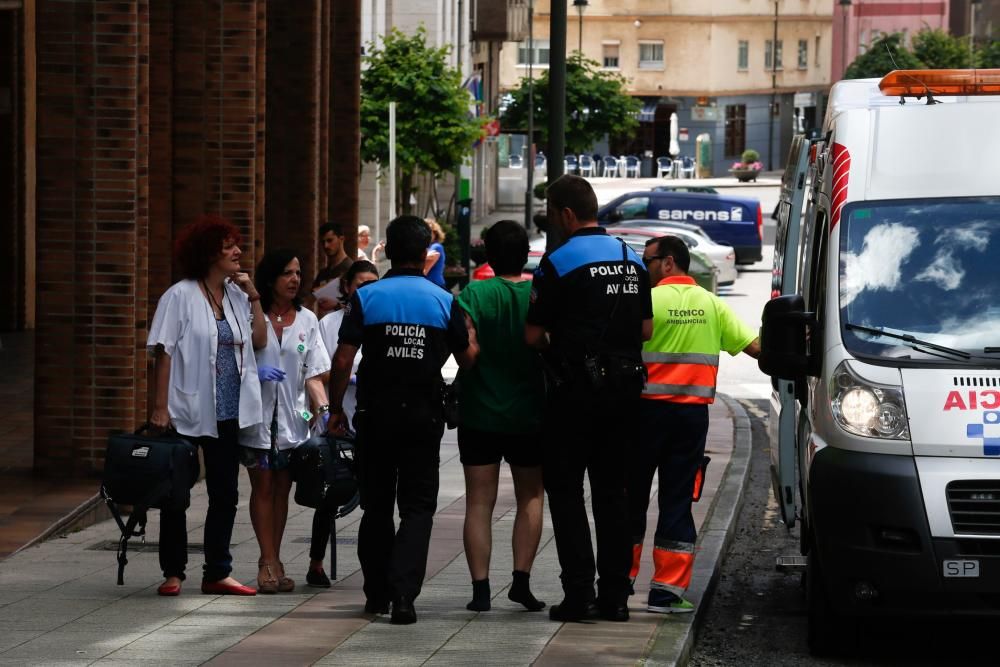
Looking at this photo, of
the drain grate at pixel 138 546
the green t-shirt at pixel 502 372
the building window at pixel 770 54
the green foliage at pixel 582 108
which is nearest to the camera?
the green t-shirt at pixel 502 372

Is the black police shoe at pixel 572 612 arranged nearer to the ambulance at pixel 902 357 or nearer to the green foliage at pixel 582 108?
the ambulance at pixel 902 357

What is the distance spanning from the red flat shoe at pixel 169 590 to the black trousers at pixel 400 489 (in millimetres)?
1031

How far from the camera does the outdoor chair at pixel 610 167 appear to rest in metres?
85.2

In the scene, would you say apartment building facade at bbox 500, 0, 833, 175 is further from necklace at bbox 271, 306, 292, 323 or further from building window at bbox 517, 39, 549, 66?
necklace at bbox 271, 306, 292, 323

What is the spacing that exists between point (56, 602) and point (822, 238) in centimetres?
387

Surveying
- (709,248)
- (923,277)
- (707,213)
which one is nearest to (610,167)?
(707,213)

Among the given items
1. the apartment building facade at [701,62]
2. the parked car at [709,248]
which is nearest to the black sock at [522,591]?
the parked car at [709,248]

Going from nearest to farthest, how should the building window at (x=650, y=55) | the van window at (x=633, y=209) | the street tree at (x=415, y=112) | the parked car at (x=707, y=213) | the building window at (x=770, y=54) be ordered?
the street tree at (x=415, y=112) → the parked car at (x=707, y=213) → the van window at (x=633, y=209) → the building window at (x=650, y=55) → the building window at (x=770, y=54)

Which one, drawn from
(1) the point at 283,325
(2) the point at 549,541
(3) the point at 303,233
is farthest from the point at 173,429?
(3) the point at 303,233

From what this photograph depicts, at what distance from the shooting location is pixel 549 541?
1158 centimetres

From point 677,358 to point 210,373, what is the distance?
2150 millimetres

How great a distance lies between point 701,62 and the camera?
313ft

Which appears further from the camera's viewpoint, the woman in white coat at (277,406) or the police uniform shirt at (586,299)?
the woman in white coat at (277,406)

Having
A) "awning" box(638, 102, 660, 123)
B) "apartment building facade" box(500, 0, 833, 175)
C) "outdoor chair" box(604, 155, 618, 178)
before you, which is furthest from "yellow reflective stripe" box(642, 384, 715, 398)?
"awning" box(638, 102, 660, 123)
